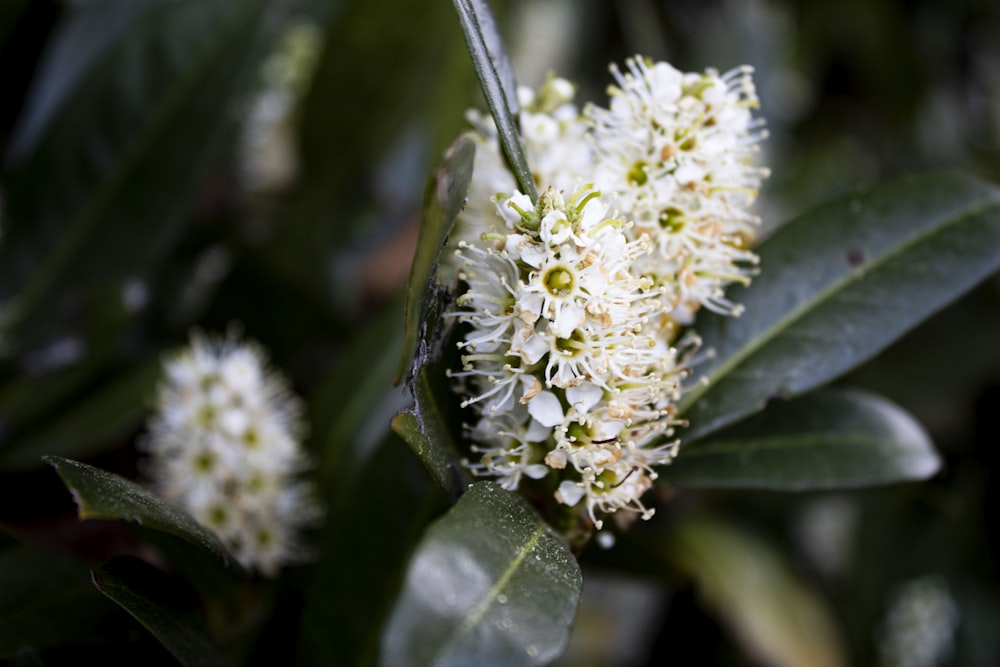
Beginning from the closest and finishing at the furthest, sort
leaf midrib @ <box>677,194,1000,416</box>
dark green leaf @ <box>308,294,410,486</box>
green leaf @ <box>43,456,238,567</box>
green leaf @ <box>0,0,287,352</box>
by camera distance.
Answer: green leaf @ <box>43,456,238,567</box>, leaf midrib @ <box>677,194,1000,416</box>, dark green leaf @ <box>308,294,410,486</box>, green leaf @ <box>0,0,287,352</box>

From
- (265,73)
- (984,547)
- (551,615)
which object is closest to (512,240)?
(551,615)

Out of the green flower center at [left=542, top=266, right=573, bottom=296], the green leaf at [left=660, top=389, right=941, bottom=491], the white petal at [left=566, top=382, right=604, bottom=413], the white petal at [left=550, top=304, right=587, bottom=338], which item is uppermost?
the green flower center at [left=542, top=266, right=573, bottom=296]

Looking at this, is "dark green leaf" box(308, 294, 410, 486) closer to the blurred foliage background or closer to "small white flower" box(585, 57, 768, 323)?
the blurred foliage background

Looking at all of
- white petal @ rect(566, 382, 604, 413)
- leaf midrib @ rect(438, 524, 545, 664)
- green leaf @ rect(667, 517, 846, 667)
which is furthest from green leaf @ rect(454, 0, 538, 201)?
green leaf @ rect(667, 517, 846, 667)

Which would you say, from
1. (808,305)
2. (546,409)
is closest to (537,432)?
(546,409)

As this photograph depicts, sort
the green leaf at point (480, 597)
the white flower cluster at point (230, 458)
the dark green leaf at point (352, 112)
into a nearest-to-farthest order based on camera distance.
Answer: the green leaf at point (480, 597) → the white flower cluster at point (230, 458) → the dark green leaf at point (352, 112)

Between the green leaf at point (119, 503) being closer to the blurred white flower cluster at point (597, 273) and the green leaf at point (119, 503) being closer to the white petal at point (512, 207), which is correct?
the blurred white flower cluster at point (597, 273)

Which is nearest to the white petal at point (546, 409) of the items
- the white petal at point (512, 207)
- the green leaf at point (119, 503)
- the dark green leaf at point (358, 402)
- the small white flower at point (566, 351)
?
the small white flower at point (566, 351)
